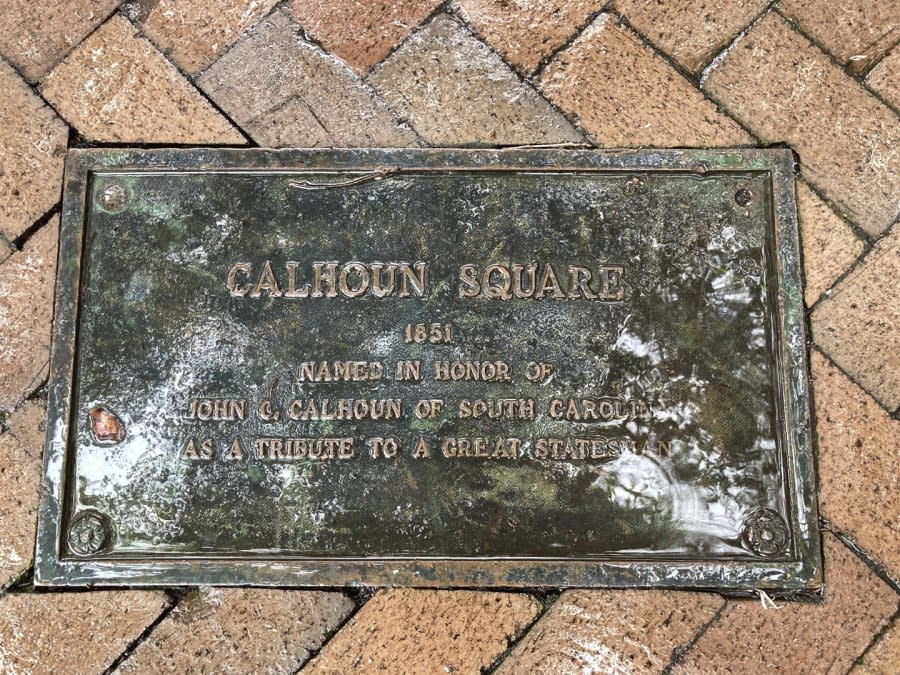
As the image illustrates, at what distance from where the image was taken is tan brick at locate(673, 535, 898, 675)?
194 cm

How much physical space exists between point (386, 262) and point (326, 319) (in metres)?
0.25

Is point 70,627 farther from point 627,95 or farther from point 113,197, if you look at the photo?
point 627,95

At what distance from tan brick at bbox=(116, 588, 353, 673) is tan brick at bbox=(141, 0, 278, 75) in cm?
165

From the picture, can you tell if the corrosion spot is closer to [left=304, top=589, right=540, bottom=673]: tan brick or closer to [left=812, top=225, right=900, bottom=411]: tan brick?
[left=304, top=589, right=540, bottom=673]: tan brick

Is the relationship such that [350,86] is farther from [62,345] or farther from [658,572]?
[658,572]

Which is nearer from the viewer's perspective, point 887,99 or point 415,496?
Answer: point 415,496

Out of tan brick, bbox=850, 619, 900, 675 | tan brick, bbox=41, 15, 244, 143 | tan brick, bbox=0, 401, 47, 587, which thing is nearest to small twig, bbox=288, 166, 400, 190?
tan brick, bbox=41, 15, 244, 143

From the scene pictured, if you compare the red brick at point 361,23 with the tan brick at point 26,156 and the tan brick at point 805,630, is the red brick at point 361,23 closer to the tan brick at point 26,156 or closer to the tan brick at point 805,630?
the tan brick at point 26,156

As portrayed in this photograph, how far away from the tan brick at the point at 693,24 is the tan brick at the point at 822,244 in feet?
1.80

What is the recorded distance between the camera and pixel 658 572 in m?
1.90

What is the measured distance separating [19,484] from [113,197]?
35.4 inches

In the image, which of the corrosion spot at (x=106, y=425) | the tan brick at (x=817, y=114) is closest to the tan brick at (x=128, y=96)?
the corrosion spot at (x=106, y=425)

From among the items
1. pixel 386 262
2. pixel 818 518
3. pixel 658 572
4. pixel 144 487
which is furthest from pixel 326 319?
pixel 818 518

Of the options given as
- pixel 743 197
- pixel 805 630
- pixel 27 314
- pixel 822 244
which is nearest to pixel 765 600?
pixel 805 630
